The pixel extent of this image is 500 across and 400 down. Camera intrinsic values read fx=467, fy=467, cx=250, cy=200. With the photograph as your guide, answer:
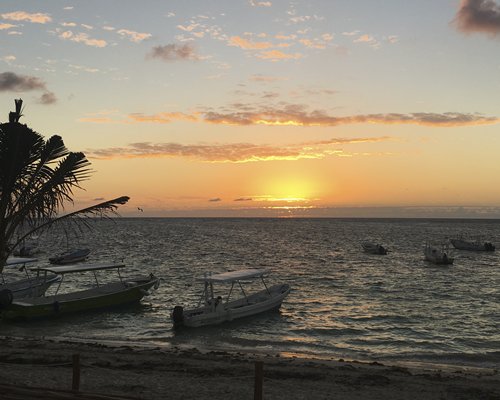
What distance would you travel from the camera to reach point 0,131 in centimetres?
1327

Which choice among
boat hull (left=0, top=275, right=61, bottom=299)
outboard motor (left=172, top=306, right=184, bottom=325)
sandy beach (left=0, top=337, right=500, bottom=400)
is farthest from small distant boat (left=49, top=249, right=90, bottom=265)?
sandy beach (left=0, top=337, right=500, bottom=400)

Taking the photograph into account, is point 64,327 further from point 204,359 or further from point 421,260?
point 421,260

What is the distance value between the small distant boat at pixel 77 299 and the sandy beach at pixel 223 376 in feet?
33.3

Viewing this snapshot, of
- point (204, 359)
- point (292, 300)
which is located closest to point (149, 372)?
point (204, 359)

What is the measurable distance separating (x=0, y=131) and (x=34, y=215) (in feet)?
8.59

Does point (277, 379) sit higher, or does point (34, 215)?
point (34, 215)

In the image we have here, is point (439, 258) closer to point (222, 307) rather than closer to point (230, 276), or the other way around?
point (230, 276)

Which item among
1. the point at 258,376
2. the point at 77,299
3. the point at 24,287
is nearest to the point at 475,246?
the point at 77,299

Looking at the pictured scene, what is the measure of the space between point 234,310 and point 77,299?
11949 millimetres

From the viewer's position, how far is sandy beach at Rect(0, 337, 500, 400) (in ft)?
51.8

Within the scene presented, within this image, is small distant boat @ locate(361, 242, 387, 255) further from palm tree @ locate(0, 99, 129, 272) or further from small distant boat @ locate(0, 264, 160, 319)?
palm tree @ locate(0, 99, 129, 272)

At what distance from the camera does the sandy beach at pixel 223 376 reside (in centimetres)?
1579

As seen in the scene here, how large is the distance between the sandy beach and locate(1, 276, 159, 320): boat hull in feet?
33.0

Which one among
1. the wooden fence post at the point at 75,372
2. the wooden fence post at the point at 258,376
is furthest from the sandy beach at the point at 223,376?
the wooden fence post at the point at 258,376
